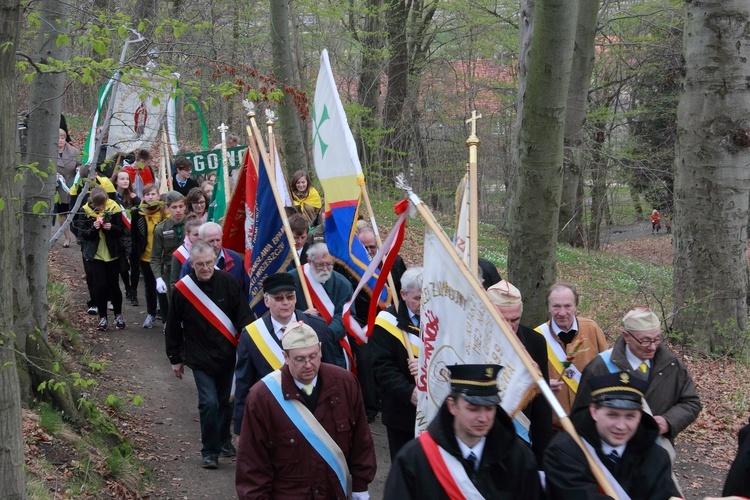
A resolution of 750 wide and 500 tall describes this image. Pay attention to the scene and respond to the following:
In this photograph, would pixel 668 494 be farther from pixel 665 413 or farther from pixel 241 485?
pixel 241 485

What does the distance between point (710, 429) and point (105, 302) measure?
26.7ft

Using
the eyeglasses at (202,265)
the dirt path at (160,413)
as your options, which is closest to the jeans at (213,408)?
the dirt path at (160,413)

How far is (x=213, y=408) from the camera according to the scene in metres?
8.38

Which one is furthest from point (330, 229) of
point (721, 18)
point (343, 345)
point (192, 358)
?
point (721, 18)

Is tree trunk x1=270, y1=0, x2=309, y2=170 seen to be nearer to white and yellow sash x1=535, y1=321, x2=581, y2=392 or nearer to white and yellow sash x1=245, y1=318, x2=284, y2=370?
white and yellow sash x1=245, y1=318, x2=284, y2=370

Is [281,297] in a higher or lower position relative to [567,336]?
higher

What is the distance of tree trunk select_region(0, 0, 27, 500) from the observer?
507cm

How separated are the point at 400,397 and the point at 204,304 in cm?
256

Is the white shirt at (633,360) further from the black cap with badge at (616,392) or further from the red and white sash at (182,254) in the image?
the red and white sash at (182,254)

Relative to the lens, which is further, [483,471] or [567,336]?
[567,336]

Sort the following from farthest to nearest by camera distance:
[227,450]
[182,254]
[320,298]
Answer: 1. [182,254]
2. [227,450]
3. [320,298]

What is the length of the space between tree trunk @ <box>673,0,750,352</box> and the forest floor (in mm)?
678

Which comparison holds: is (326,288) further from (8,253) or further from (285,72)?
(285,72)

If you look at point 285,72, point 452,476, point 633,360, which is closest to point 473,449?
point 452,476
